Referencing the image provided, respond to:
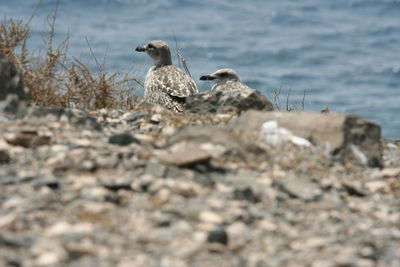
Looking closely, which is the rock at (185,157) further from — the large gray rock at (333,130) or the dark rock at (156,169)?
the large gray rock at (333,130)

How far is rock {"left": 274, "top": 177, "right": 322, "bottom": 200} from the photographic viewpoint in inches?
202

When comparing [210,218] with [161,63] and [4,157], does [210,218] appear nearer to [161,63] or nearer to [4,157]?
[4,157]

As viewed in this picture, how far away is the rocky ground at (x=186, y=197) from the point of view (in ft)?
13.8

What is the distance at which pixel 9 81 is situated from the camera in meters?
6.54

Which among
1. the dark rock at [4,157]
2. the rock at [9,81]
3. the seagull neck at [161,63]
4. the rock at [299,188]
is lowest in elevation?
the rock at [299,188]

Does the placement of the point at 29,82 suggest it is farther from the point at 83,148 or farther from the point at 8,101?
the point at 83,148

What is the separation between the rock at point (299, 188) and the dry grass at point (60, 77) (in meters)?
3.26

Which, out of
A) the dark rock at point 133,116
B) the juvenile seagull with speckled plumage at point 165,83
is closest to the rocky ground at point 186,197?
the dark rock at point 133,116

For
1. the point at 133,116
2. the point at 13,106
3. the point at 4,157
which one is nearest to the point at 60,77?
the point at 133,116

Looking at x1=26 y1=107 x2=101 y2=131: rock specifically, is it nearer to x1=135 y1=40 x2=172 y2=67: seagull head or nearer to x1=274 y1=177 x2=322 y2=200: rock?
x1=274 y1=177 x2=322 y2=200: rock

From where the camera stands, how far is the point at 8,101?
252 inches

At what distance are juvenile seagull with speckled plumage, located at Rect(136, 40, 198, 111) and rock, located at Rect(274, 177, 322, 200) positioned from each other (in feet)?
16.1

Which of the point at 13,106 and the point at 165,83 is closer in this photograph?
the point at 13,106

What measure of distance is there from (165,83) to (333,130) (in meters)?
4.77
